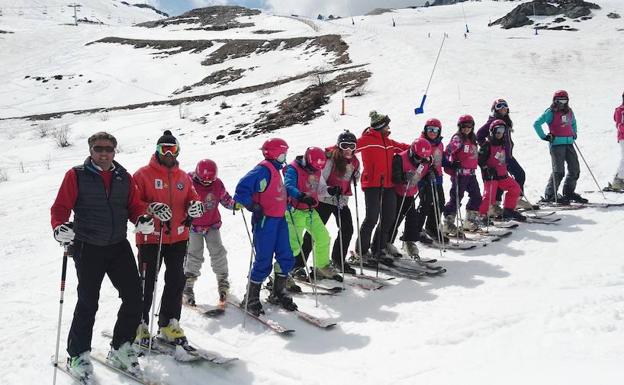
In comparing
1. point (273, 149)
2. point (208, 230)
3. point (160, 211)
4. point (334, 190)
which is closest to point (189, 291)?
point (208, 230)

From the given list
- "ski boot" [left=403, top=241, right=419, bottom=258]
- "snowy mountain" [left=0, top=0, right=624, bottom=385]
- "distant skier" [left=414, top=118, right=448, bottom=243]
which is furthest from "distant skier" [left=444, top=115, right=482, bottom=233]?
A: "ski boot" [left=403, top=241, right=419, bottom=258]

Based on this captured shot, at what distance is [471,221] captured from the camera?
9281 millimetres

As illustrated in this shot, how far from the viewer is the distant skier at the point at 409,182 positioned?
7477mm

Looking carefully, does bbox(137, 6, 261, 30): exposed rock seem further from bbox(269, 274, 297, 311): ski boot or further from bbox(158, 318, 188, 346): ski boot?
bbox(158, 318, 188, 346): ski boot

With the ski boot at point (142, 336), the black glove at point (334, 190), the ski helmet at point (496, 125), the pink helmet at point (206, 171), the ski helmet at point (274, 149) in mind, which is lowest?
the ski boot at point (142, 336)

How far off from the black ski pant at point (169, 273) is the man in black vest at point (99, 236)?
0.44 metres

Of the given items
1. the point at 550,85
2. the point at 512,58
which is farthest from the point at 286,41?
the point at 550,85

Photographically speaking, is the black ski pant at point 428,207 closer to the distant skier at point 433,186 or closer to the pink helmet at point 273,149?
the distant skier at point 433,186

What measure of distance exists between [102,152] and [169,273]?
1.46m

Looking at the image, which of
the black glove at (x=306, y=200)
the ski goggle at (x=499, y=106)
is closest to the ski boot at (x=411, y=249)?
the black glove at (x=306, y=200)

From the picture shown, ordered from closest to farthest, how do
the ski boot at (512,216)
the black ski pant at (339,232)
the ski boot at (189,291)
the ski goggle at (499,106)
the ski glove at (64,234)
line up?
1. the ski glove at (64,234)
2. the ski boot at (189,291)
3. the black ski pant at (339,232)
4. the ski goggle at (499,106)
5. the ski boot at (512,216)

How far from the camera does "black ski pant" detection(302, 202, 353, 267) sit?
Result: 7199mm

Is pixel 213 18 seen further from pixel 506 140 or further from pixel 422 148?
pixel 422 148

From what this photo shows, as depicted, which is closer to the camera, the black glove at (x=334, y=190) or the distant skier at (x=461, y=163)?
the black glove at (x=334, y=190)
